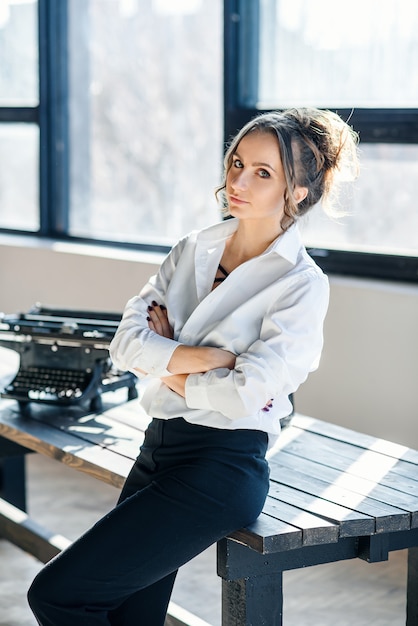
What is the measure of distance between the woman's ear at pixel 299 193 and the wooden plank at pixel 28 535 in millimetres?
1663

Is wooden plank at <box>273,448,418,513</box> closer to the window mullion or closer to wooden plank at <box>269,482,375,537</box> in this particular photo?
wooden plank at <box>269,482,375,537</box>

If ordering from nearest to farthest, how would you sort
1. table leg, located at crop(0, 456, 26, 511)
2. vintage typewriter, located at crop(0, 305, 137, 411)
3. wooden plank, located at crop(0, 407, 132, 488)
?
1. wooden plank, located at crop(0, 407, 132, 488)
2. vintage typewriter, located at crop(0, 305, 137, 411)
3. table leg, located at crop(0, 456, 26, 511)

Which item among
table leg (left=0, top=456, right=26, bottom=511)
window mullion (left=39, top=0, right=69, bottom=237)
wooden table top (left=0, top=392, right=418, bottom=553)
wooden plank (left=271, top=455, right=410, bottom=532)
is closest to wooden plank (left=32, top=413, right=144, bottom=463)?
wooden table top (left=0, top=392, right=418, bottom=553)

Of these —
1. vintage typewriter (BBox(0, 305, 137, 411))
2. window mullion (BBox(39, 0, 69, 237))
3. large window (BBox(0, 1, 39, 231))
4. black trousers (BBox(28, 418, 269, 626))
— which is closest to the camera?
black trousers (BBox(28, 418, 269, 626))

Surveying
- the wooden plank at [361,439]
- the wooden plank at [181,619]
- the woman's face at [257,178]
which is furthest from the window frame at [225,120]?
the wooden plank at [181,619]

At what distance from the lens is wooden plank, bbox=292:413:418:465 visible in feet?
8.93

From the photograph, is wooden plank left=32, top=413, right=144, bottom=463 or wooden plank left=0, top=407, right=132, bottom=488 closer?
wooden plank left=0, top=407, right=132, bottom=488

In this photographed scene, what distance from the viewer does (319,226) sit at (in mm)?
4074

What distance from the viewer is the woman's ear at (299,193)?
228 centimetres

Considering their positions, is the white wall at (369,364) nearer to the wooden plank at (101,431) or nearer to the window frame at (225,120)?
the window frame at (225,120)

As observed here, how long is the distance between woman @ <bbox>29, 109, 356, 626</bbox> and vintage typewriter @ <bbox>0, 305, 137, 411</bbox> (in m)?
0.70

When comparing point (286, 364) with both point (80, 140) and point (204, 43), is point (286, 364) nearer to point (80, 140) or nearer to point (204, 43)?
point (204, 43)

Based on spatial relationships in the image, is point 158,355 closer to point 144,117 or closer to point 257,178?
point 257,178

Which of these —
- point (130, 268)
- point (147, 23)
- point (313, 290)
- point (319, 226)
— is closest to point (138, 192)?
point (130, 268)
